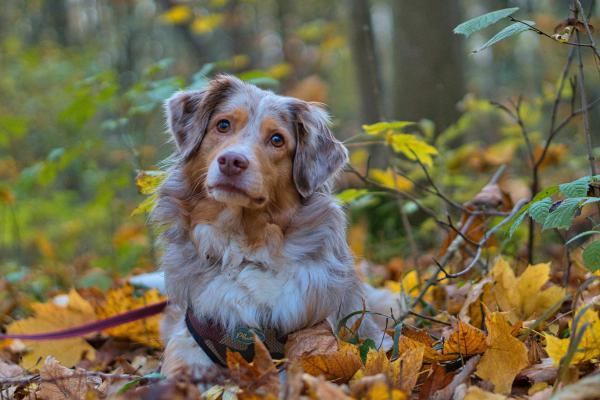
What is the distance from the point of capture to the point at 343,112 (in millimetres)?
25000

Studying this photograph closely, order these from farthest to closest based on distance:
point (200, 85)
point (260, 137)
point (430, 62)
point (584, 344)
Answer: point (430, 62)
point (200, 85)
point (260, 137)
point (584, 344)

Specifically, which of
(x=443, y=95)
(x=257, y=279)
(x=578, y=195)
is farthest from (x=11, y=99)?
(x=578, y=195)

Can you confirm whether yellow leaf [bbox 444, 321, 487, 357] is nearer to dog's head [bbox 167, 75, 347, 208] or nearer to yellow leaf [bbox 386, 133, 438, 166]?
dog's head [bbox 167, 75, 347, 208]

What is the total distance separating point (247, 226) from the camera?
11.1 ft

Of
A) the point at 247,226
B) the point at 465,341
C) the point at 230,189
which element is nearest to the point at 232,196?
the point at 230,189

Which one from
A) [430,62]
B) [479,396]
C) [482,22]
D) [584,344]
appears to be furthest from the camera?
[430,62]

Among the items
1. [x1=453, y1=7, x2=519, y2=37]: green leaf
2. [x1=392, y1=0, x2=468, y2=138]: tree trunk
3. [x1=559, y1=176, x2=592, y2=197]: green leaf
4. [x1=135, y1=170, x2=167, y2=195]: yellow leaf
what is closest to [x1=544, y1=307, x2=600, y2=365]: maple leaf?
[x1=559, y1=176, x2=592, y2=197]: green leaf

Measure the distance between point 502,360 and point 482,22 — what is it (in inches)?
51.6

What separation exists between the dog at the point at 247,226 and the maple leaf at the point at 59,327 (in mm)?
753

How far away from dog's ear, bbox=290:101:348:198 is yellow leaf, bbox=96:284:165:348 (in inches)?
57.2

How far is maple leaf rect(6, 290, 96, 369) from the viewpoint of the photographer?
13.0 feet

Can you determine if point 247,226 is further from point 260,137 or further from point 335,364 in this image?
point 335,364

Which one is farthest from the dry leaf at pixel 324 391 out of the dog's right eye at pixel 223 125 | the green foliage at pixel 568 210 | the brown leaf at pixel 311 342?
the dog's right eye at pixel 223 125

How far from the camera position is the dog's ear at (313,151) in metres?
3.52
